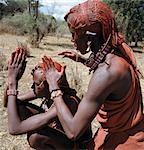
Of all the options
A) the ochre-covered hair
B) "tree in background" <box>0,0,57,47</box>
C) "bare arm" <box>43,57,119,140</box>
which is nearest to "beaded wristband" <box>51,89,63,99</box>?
"bare arm" <box>43,57,119,140</box>

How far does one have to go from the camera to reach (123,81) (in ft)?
8.10

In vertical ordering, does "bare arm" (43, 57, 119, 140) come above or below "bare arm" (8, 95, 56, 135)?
above

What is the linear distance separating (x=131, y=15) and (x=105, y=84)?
2370 cm

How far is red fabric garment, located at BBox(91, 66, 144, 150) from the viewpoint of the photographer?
2.54 m

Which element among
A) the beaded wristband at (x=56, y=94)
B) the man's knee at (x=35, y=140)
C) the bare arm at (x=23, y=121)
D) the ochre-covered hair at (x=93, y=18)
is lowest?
the man's knee at (x=35, y=140)

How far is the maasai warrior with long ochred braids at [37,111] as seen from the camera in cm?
274

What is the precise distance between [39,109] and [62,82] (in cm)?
35

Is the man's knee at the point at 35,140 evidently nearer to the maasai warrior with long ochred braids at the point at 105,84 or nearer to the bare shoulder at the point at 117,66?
the maasai warrior with long ochred braids at the point at 105,84

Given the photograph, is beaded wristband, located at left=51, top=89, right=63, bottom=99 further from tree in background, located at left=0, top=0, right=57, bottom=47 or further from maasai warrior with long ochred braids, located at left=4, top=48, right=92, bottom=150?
tree in background, located at left=0, top=0, right=57, bottom=47

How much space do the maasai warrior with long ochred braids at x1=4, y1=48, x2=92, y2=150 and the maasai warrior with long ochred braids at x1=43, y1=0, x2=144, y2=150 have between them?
21 cm

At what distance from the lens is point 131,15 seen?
2566 centimetres

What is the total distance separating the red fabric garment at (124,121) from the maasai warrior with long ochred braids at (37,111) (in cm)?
30

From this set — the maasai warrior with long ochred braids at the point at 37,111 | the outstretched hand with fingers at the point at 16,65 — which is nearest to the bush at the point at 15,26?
the maasai warrior with long ochred braids at the point at 37,111

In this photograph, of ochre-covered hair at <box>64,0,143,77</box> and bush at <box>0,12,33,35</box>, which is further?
bush at <box>0,12,33,35</box>
